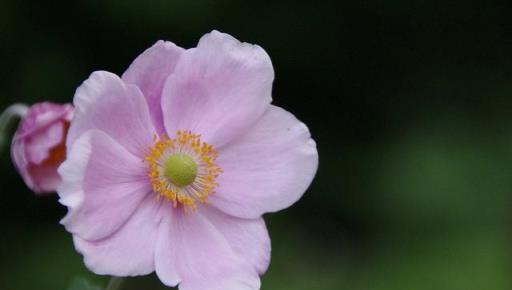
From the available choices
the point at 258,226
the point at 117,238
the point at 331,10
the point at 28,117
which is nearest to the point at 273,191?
the point at 258,226

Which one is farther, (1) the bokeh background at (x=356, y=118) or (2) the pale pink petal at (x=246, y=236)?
(1) the bokeh background at (x=356, y=118)

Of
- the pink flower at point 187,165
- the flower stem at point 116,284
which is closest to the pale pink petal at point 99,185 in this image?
the pink flower at point 187,165

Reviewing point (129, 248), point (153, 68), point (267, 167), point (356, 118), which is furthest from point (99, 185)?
point (356, 118)

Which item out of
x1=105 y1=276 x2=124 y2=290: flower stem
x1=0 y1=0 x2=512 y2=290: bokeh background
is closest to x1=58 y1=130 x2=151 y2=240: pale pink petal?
x1=105 y1=276 x2=124 y2=290: flower stem

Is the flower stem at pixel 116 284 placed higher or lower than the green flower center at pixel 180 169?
lower

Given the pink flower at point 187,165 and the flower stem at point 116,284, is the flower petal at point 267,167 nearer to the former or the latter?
the pink flower at point 187,165

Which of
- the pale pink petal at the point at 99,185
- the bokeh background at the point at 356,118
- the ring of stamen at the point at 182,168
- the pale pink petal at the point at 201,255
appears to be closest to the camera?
the pale pink petal at the point at 99,185

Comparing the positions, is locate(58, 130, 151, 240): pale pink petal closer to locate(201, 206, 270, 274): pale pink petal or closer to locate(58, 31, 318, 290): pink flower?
locate(58, 31, 318, 290): pink flower
